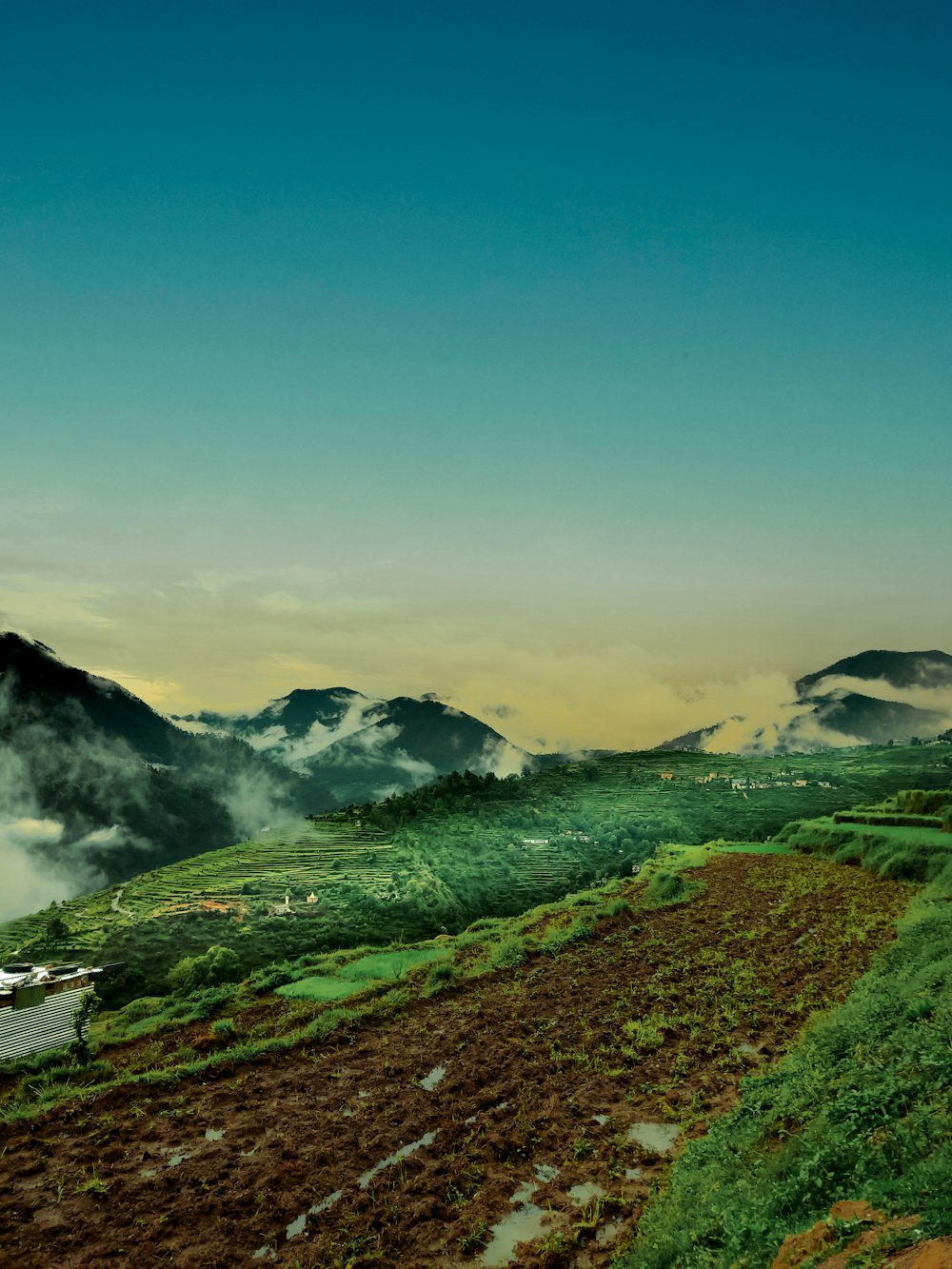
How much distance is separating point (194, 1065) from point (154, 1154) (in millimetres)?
4178

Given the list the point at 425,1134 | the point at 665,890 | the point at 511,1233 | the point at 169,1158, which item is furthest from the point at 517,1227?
the point at 665,890

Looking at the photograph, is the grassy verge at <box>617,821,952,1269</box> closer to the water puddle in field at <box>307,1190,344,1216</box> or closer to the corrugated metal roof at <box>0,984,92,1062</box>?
the water puddle in field at <box>307,1190,344,1216</box>

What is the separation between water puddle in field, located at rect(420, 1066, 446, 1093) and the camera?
1474 centimetres

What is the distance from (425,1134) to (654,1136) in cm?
442

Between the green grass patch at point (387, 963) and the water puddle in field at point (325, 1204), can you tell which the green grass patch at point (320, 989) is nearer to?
the green grass patch at point (387, 963)

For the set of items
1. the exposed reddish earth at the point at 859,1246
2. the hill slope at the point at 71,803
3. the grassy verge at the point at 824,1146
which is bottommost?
the hill slope at the point at 71,803

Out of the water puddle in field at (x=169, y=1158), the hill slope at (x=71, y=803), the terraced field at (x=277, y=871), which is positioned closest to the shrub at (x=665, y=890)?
the water puddle in field at (x=169, y=1158)

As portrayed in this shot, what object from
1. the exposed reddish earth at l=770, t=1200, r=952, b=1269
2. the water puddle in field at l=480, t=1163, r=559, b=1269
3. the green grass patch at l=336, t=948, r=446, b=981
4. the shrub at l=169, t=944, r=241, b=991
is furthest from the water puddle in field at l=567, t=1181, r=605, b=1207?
the shrub at l=169, t=944, r=241, b=991

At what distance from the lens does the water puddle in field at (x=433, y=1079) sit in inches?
580

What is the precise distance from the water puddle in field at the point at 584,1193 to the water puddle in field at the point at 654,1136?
5.01ft

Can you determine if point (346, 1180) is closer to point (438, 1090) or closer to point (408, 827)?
point (438, 1090)

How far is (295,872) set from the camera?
216ft

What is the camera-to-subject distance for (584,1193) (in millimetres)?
10570

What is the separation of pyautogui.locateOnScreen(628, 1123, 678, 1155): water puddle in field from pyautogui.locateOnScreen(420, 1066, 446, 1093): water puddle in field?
4.70 metres
